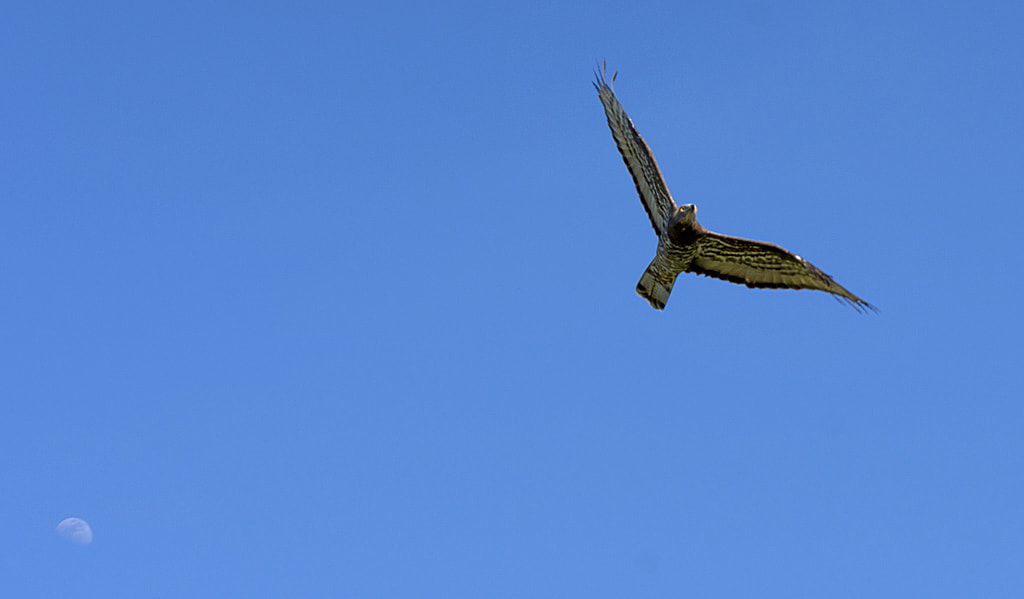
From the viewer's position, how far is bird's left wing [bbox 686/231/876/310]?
18.9 meters

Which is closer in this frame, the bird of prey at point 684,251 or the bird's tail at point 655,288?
the bird of prey at point 684,251

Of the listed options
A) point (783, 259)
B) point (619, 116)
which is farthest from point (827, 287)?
point (619, 116)

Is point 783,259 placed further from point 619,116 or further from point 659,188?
point 619,116

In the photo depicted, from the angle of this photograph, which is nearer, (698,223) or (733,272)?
(698,223)

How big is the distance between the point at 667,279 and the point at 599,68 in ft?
14.9

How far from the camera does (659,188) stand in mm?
18688

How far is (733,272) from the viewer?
20.2 meters

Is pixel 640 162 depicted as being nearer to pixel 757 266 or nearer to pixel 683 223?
pixel 683 223

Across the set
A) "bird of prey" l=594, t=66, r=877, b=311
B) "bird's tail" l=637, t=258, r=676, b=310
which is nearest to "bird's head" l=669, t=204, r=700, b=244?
"bird of prey" l=594, t=66, r=877, b=311

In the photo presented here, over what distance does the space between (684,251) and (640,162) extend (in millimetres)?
1969

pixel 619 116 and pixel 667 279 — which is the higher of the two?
pixel 619 116

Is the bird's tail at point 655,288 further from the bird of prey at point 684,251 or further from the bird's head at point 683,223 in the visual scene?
the bird's head at point 683,223

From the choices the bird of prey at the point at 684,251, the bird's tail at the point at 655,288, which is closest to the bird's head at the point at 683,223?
the bird of prey at the point at 684,251

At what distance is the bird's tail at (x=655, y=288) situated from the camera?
20.2 m
